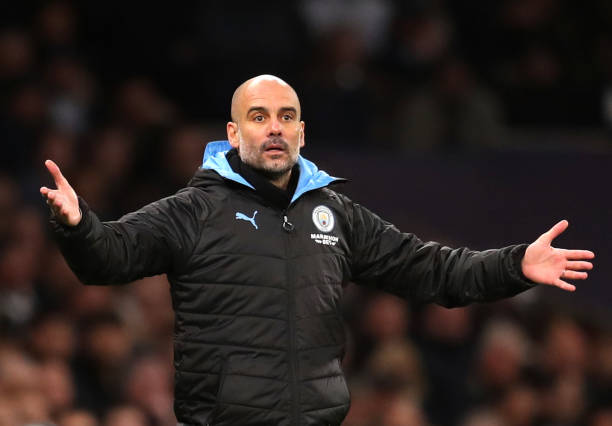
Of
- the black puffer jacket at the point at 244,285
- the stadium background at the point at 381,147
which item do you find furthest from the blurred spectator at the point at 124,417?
the black puffer jacket at the point at 244,285

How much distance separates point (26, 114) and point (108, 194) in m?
0.65

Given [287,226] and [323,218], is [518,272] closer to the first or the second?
[323,218]

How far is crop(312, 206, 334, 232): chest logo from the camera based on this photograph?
4227mm

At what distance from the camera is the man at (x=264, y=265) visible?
396cm

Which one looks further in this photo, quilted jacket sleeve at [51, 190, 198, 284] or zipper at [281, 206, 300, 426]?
zipper at [281, 206, 300, 426]

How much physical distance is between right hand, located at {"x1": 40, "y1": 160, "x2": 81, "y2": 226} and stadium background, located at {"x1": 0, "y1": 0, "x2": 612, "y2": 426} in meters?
3.06

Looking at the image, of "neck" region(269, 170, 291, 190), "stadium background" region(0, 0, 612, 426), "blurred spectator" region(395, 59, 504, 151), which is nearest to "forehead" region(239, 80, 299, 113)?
"neck" region(269, 170, 291, 190)

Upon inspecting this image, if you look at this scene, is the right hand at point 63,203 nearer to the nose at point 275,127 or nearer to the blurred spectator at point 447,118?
the nose at point 275,127

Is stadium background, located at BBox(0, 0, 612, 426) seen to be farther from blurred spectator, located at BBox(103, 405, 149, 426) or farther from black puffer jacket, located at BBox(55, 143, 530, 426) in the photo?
black puffer jacket, located at BBox(55, 143, 530, 426)

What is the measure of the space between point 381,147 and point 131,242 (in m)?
4.32

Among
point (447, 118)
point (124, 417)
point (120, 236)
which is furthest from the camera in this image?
point (447, 118)

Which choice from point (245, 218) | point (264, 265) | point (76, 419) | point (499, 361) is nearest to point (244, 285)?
point (264, 265)

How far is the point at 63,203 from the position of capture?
375cm

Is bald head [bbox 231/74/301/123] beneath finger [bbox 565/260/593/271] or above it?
above
